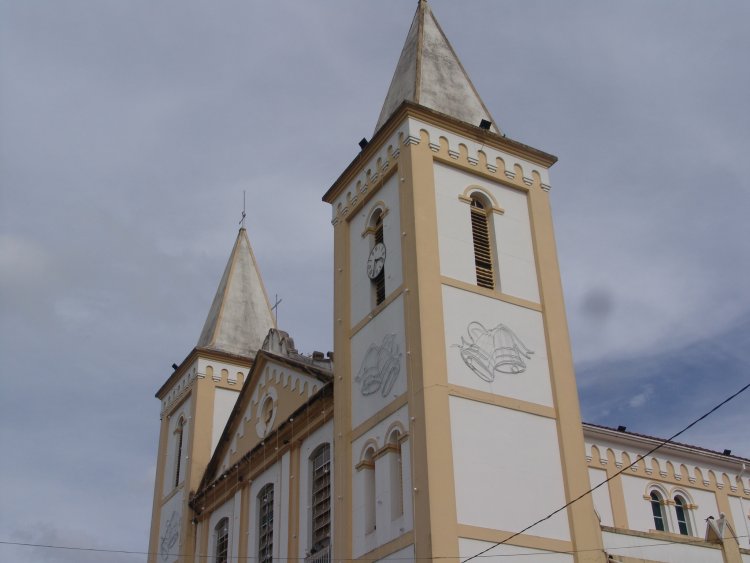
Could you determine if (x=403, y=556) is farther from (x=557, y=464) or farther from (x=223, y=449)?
(x=223, y=449)

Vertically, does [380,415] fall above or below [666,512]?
below

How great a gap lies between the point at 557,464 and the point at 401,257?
473 centimetres

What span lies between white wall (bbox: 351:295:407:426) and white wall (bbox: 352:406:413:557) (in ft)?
1.45

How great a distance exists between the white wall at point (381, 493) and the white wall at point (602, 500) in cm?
649

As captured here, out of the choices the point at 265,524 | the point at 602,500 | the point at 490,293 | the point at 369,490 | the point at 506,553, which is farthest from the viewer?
the point at 602,500

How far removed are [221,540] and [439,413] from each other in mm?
9874

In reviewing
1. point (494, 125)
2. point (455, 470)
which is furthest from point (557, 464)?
point (494, 125)

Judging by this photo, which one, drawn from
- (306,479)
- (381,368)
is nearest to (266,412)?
(306,479)

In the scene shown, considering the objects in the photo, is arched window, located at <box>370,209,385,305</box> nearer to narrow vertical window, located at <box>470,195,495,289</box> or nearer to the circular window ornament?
narrow vertical window, located at <box>470,195,495,289</box>

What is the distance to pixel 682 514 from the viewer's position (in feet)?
81.3

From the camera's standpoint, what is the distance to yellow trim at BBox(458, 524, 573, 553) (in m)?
16.6

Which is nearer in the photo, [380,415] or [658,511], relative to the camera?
[380,415]

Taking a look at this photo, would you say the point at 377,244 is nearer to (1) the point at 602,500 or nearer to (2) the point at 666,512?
(1) the point at 602,500

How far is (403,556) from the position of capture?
16.9 metres
